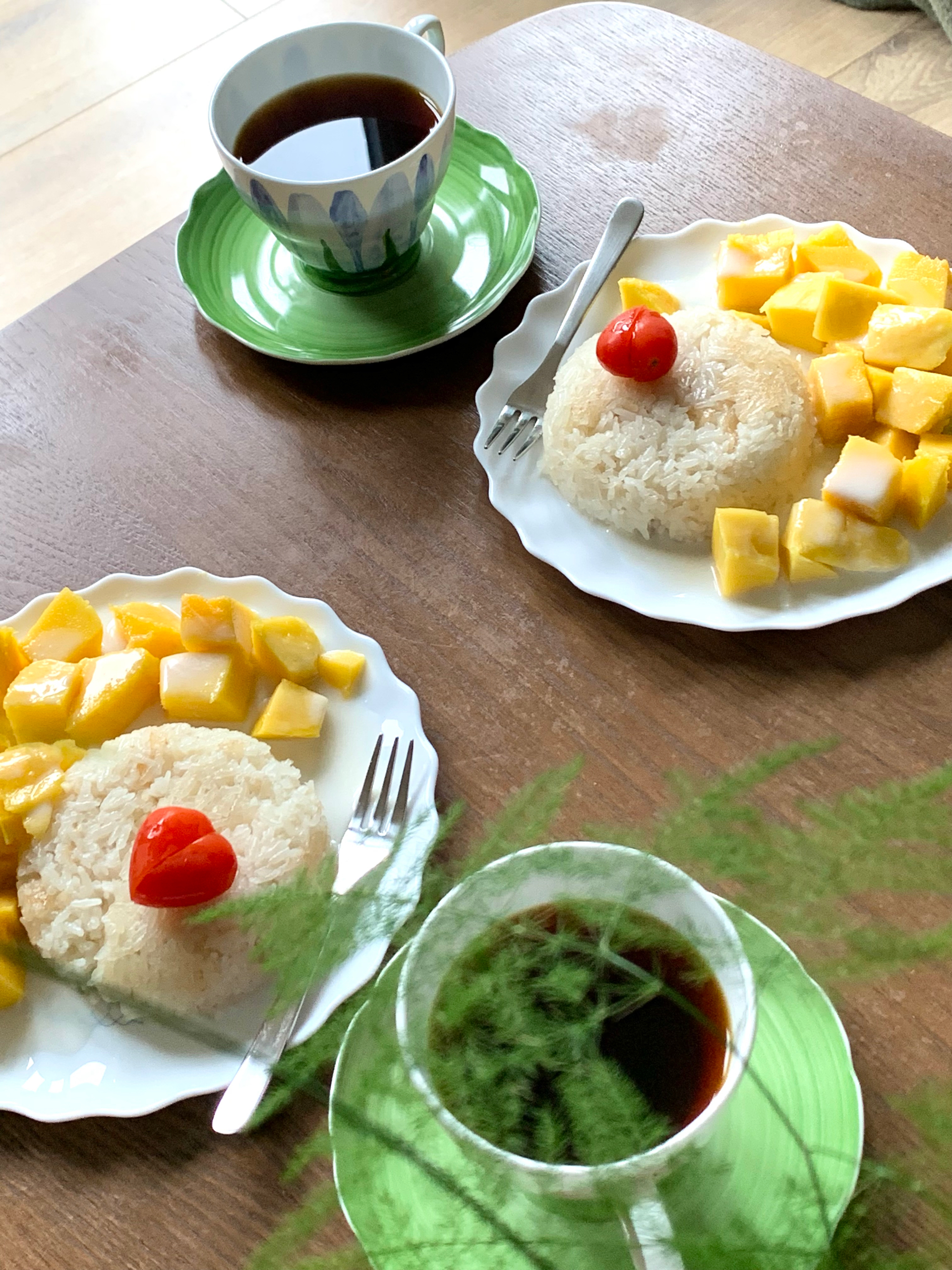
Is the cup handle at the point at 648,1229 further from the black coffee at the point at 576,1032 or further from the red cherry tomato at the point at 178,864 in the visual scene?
the red cherry tomato at the point at 178,864

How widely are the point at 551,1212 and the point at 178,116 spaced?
260cm

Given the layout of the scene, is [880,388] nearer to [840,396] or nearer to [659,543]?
[840,396]

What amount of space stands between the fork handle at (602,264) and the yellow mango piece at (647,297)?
0.03 m

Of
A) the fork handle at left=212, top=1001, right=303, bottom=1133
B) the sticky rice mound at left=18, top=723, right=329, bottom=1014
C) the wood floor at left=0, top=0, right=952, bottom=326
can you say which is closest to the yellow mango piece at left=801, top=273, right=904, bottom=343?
the sticky rice mound at left=18, top=723, right=329, bottom=1014

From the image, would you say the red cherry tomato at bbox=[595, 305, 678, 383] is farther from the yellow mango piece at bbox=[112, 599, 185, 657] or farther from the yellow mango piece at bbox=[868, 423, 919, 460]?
the yellow mango piece at bbox=[112, 599, 185, 657]

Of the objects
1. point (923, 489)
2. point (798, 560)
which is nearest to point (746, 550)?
point (798, 560)

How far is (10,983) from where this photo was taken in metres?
0.71

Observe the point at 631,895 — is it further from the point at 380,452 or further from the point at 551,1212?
the point at 380,452

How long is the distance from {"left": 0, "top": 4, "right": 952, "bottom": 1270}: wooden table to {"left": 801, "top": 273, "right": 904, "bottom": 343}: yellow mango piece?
135 mm

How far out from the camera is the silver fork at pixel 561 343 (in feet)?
3.28

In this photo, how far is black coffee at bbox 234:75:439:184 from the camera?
1.11m

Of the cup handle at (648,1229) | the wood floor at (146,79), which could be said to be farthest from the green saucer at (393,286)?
the wood floor at (146,79)

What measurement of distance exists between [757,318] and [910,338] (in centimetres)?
14

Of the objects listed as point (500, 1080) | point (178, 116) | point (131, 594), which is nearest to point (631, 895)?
point (500, 1080)
